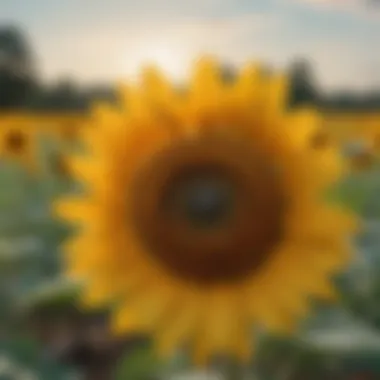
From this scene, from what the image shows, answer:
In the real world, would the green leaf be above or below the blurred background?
below

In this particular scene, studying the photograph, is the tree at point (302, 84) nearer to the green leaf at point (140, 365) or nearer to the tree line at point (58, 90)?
the tree line at point (58, 90)

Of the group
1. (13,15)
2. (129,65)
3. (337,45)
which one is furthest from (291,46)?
(13,15)

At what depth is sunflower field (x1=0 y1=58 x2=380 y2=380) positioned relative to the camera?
701mm

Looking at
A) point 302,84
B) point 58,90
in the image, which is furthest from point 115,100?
point 302,84

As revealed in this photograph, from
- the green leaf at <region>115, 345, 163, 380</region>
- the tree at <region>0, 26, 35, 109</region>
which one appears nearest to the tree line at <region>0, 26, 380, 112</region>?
the tree at <region>0, 26, 35, 109</region>

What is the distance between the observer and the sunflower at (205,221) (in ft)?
2.29

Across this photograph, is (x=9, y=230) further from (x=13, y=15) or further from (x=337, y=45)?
(x=337, y=45)

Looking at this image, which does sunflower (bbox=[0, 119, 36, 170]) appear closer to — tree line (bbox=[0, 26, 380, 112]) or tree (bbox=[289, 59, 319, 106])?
tree line (bbox=[0, 26, 380, 112])

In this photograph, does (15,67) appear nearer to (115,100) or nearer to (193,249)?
(115,100)

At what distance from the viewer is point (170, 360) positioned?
70cm

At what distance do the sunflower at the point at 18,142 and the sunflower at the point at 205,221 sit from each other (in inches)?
2.2

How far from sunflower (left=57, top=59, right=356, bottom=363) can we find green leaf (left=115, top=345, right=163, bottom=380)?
0.01 m

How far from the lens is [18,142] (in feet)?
2.40

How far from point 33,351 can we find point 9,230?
106 mm
